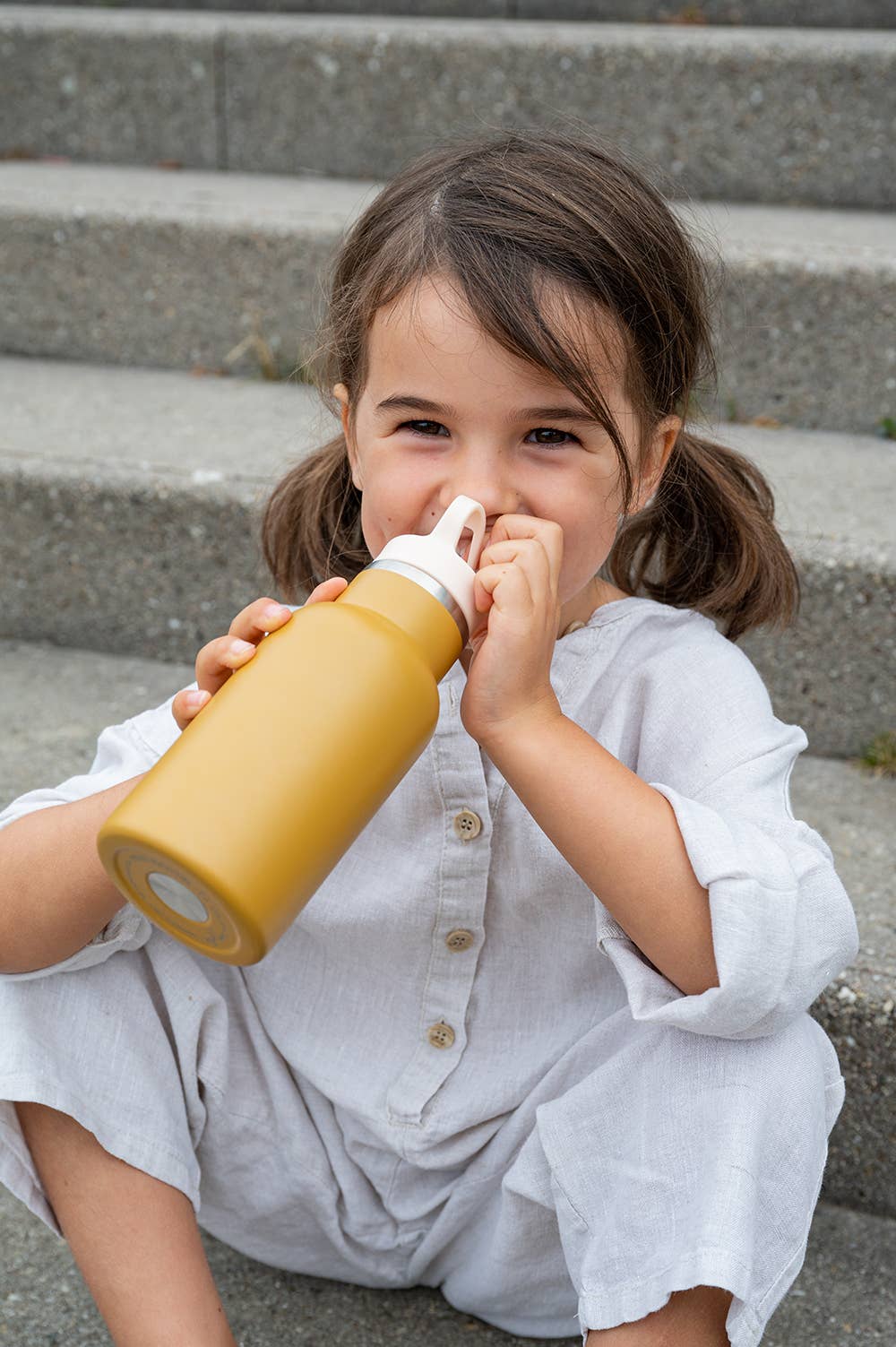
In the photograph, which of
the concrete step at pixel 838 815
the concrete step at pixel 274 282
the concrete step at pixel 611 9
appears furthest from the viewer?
the concrete step at pixel 611 9

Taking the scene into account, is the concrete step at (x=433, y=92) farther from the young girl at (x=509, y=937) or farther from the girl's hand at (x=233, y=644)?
the girl's hand at (x=233, y=644)

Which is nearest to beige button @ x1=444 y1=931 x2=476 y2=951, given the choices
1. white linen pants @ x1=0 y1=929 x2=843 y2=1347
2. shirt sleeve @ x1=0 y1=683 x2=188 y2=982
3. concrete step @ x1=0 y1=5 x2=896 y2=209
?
white linen pants @ x1=0 y1=929 x2=843 y2=1347

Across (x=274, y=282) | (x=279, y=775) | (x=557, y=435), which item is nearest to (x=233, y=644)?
(x=279, y=775)

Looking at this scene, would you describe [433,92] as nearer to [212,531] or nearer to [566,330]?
[212,531]

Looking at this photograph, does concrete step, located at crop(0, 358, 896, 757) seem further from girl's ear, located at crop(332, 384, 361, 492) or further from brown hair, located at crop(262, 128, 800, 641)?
girl's ear, located at crop(332, 384, 361, 492)

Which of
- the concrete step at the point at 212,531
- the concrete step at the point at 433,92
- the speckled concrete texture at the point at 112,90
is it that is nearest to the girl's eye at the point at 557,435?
the concrete step at the point at 212,531

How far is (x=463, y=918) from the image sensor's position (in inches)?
42.8

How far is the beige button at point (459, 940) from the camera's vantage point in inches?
42.6

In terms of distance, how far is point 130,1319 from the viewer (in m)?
0.99

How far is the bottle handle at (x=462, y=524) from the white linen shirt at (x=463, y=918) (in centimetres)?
17

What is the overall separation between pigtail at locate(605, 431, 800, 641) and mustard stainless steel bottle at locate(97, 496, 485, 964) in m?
0.47

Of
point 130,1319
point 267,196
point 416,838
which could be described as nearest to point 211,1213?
point 130,1319

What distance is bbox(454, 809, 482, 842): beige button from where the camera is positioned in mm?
1074

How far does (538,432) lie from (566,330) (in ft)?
0.23
